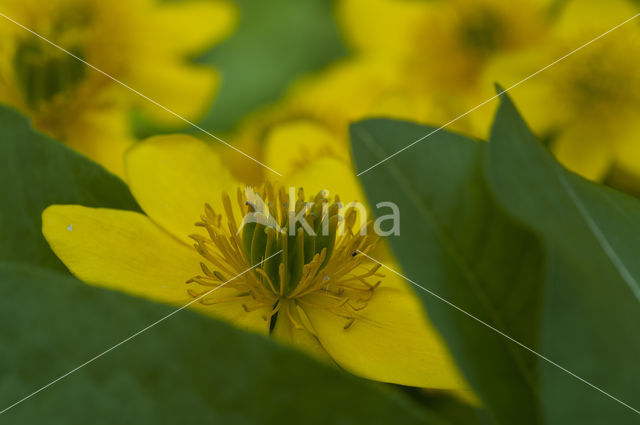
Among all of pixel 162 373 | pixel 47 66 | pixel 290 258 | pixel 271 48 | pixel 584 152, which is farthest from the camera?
pixel 271 48

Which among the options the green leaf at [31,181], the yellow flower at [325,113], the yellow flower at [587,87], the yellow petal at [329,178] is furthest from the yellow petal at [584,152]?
the green leaf at [31,181]

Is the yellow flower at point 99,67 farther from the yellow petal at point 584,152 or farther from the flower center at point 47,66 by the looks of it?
the yellow petal at point 584,152

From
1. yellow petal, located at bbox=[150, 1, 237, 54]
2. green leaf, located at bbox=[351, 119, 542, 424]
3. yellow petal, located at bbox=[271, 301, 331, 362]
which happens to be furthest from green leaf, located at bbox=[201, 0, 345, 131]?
green leaf, located at bbox=[351, 119, 542, 424]

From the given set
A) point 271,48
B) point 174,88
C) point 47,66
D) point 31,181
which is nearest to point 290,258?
point 31,181

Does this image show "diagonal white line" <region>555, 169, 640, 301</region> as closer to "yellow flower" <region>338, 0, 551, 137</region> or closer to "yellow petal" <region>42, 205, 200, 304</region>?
"yellow petal" <region>42, 205, 200, 304</region>

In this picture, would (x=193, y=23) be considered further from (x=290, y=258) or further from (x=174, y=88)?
(x=290, y=258)

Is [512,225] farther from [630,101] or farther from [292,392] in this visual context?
[630,101]
